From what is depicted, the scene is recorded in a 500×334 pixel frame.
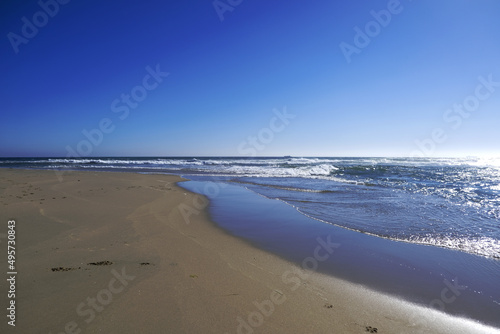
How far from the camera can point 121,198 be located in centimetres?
1048

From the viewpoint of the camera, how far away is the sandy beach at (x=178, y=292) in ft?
9.37

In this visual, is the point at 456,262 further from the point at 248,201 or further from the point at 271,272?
the point at 248,201

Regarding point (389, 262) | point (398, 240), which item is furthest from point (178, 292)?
point (398, 240)

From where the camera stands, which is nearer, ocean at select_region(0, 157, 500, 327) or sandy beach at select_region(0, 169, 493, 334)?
sandy beach at select_region(0, 169, 493, 334)

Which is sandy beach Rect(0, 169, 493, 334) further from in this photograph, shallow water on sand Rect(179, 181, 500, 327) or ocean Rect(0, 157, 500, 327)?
ocean Rect(0, 157, 500, 327)

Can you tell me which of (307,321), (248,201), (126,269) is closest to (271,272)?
(307,321)

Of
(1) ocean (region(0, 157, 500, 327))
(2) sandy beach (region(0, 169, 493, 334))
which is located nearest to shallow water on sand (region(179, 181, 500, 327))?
(1) ocean (region(0, 157, 500, 327))

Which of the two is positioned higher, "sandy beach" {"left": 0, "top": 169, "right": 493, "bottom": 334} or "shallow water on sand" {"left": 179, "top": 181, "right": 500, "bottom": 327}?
"sandy beach" {"left": 0, "top": 169, "right": 493, "bottom": 334}

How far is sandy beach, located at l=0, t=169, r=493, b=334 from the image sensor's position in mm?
2855

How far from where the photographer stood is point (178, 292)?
3.43 metres

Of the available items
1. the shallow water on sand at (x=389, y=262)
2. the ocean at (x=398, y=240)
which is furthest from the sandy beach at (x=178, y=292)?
the ocean at (x=398, y=240)

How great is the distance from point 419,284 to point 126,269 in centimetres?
497

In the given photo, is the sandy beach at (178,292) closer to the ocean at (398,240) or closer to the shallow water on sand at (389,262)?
the shallow water on sand at (389,262)

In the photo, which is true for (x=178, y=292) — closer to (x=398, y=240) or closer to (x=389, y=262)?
(x=389, y=262)
